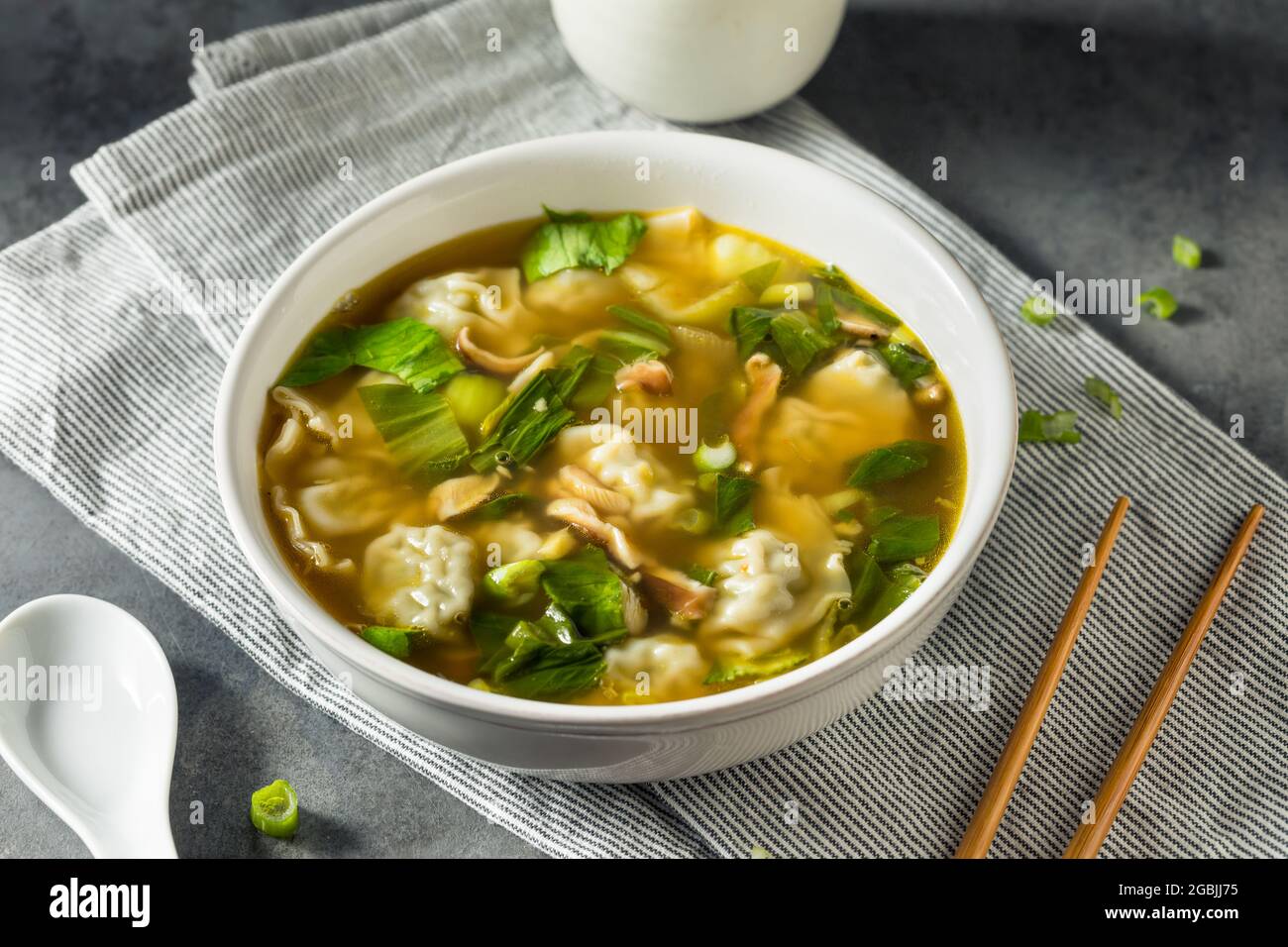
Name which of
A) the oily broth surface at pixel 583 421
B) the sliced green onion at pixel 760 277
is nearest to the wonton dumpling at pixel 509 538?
the oily broth surface at pixel 583 421

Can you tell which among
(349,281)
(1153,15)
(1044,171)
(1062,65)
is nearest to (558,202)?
(349,281)

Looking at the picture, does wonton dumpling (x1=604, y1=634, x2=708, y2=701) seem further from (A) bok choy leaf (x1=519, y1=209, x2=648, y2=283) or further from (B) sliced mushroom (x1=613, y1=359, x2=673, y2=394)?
(A) bok choy leaf (x1=519, y1=209, x2=648, y2=283)

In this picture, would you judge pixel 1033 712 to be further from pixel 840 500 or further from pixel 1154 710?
pixel 840 500

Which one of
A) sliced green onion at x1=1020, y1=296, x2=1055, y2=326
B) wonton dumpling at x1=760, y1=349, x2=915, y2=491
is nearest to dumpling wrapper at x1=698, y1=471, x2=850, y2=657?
wonton dumpling at x1=760, y1=349, x2=915, y2=491

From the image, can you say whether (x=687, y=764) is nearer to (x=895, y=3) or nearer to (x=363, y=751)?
(x=363, y=751)

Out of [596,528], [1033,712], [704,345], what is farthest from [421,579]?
[1033,712]

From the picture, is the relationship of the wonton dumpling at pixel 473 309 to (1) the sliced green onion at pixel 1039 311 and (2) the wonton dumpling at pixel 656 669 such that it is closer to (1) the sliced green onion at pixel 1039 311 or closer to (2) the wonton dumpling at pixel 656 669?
(2) the wonton dumpling at pixel 656 669
